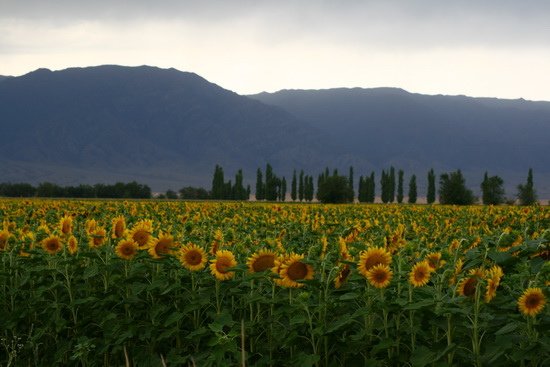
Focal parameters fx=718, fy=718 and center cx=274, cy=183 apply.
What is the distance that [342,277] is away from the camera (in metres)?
6.90

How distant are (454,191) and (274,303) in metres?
74.2

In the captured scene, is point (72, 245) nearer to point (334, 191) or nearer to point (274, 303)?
point (274, 303)

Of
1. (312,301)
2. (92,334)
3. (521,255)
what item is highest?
(521,255)

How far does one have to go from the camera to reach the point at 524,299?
5398 millimetres

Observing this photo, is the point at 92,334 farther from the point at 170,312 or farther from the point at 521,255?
Result: the point at 521,255

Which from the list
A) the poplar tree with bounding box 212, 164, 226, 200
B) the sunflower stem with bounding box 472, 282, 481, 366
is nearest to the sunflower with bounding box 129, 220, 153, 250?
the sunflower stem with bounding box 472, 282, 481, 366

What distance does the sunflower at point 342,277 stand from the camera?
688cm

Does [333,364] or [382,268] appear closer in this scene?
[382,268]

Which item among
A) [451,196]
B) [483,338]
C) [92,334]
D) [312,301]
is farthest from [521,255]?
[451,196]

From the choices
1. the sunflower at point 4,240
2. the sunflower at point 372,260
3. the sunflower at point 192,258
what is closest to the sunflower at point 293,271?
the sunflower at point 372,260

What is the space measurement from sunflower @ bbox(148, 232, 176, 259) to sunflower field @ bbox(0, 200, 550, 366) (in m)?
0.01

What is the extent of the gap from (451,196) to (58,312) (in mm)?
73567

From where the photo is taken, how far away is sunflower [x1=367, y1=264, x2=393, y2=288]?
6.23m

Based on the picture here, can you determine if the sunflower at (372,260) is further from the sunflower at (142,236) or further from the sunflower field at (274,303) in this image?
the sunflower at (142,236)
